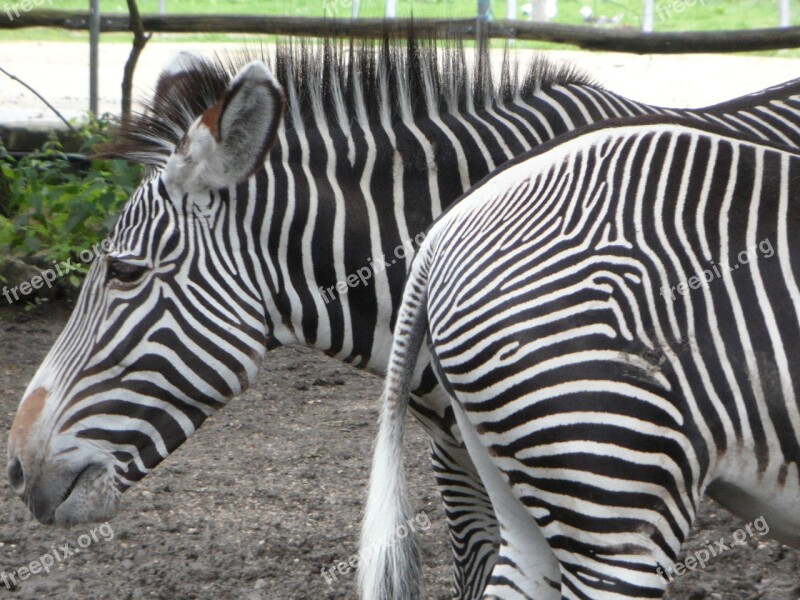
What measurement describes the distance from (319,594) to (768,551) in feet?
6.37

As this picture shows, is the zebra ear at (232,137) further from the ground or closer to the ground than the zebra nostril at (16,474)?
further from the ground

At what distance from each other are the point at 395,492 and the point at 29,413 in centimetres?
116

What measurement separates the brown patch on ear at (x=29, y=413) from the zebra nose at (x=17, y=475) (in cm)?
6

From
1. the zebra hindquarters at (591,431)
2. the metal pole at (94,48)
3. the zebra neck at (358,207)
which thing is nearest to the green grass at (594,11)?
the metal pole at (94,48)

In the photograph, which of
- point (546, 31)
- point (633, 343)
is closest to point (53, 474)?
point (633, 343)

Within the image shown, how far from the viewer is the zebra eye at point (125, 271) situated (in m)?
2.91

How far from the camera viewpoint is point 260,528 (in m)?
4.73

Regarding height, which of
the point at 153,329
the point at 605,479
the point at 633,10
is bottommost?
the point at 605,479

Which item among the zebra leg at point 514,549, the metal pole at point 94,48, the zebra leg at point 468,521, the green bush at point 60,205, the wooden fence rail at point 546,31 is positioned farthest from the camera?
the metal pole at point 94,48

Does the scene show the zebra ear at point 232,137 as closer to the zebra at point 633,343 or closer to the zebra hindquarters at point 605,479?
the zebra at point 633,343

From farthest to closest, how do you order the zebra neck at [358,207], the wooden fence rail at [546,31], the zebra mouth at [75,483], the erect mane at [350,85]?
the wooden fence rail at [546,31], the erect mane at [350,85], the zebra neck at [358,207], the zebra mouth at [75,483]

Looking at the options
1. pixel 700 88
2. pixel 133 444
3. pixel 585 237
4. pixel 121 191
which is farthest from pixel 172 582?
pixel 700 88

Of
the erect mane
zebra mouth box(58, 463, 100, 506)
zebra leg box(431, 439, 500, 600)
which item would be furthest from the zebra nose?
zebra leg box(431, 439, 500, 600)

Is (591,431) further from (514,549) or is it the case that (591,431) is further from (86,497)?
(86,497)
